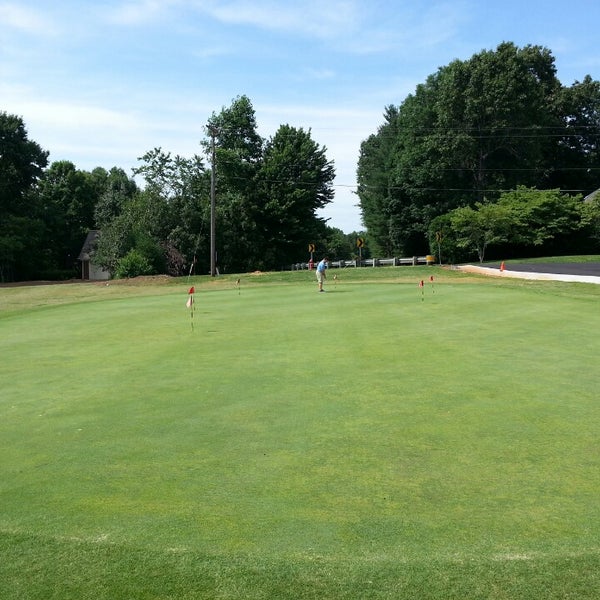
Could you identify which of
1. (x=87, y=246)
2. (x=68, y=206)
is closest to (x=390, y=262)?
(x=87, y=246)

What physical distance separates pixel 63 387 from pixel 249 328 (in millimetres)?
6594

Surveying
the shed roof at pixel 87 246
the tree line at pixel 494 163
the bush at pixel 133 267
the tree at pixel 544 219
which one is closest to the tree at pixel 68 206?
the shed roof at pixel 87 246

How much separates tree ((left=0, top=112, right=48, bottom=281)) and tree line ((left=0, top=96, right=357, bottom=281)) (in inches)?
4.2

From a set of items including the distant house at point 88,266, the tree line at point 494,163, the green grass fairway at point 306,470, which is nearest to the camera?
the green grass fairway at point 306,470

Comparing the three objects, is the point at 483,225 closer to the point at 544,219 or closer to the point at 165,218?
the point at 544,219

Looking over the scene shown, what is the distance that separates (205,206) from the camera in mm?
60719

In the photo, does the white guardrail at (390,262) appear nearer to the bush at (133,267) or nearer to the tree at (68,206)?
the bush at (133,267)

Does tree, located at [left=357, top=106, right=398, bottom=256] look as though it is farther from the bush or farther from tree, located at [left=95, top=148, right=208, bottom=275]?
the bush

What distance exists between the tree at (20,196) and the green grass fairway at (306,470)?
5551 centimetres

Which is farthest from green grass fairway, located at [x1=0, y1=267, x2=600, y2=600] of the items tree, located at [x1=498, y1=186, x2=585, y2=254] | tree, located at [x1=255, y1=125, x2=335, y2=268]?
tree, located at [x1=255, y1=125, x2=335, y2=268]

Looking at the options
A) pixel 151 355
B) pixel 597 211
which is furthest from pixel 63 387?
pixel 597 211

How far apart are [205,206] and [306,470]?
57076 mm

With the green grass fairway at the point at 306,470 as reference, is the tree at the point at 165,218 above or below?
above

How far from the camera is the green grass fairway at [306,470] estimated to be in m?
3.88
